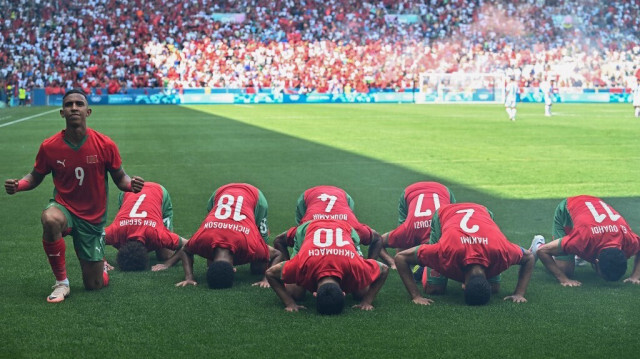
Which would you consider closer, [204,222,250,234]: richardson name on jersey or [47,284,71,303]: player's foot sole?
[47,284,71,303]: player's foot sole

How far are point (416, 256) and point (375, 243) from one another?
140 cm

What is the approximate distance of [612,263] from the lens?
24.1 ft

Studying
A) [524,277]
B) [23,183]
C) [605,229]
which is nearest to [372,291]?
[524,277]

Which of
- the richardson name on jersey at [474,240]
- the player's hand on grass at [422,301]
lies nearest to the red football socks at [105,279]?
the player's hand on grass at [422,301]

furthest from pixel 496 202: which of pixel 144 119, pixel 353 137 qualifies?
pixel 144 119

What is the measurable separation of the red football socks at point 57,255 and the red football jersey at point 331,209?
2089 millimetres

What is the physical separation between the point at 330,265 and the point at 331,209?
181 centimetres

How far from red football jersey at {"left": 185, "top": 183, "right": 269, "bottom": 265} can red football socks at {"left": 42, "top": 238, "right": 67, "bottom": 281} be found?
111 cm

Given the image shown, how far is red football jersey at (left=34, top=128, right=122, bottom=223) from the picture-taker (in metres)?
7.04

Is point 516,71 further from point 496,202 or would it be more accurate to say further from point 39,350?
point 39,350

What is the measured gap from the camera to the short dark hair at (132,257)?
26.5ft

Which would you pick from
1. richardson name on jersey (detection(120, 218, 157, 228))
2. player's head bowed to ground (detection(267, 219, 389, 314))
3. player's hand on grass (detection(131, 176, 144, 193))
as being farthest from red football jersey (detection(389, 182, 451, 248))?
player's hand on grass (detection(131, 176, 144, 193))

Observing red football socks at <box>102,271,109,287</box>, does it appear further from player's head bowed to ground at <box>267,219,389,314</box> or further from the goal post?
the goal post

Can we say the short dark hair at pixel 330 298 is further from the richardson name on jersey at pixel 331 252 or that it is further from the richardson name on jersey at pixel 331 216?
the richardson name on jersey at pixel 331 216
